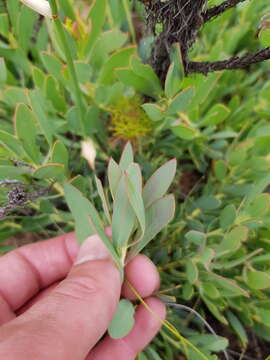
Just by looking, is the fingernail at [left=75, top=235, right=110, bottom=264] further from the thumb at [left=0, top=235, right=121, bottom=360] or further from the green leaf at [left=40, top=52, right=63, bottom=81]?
the green leaf at [left=40, top=52, right=63, bottom=81]

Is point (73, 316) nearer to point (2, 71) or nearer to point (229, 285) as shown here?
point (229, 285)

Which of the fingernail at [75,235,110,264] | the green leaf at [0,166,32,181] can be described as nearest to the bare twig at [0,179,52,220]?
the green leaf at [0,166,32,181]

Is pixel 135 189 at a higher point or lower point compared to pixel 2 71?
lower

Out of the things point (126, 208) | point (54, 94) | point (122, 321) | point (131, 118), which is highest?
point (54, 94)

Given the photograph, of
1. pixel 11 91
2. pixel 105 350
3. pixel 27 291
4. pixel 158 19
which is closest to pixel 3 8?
pixel 11 91

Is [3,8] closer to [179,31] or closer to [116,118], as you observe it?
[116,118]

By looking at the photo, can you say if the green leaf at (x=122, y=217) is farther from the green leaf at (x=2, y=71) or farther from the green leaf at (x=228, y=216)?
the green leaf at (x=2, y=71)

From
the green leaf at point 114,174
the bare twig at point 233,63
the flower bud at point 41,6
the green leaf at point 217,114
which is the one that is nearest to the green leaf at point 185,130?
the green leaf at point 217,114

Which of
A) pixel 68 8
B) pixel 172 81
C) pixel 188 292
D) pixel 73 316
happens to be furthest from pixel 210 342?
pixel 68 8
